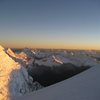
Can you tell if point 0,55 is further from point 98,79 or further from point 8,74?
point 98,79

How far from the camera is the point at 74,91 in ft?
→ 22.0

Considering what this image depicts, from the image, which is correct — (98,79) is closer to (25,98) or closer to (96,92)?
(96,92)

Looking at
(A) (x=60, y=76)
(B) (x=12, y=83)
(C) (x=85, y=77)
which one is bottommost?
(A) (x=60, y=76)

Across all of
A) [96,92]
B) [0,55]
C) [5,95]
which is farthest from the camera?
[0,55]

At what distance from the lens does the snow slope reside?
6267 mm

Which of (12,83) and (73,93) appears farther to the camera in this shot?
(12,83)

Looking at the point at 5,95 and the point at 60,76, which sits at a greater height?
the point at 5,95

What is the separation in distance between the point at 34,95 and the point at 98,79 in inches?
88.7

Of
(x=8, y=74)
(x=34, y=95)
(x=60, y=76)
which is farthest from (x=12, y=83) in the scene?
(x=60, y=76)

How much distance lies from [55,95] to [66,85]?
37.6 inches

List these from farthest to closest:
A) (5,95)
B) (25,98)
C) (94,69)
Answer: (94,69), (5,95), (25,98)

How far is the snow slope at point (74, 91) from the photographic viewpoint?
627 centimetres

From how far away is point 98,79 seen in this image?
7590 millimetres

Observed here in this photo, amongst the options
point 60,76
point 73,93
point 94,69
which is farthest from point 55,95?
point 60,76
